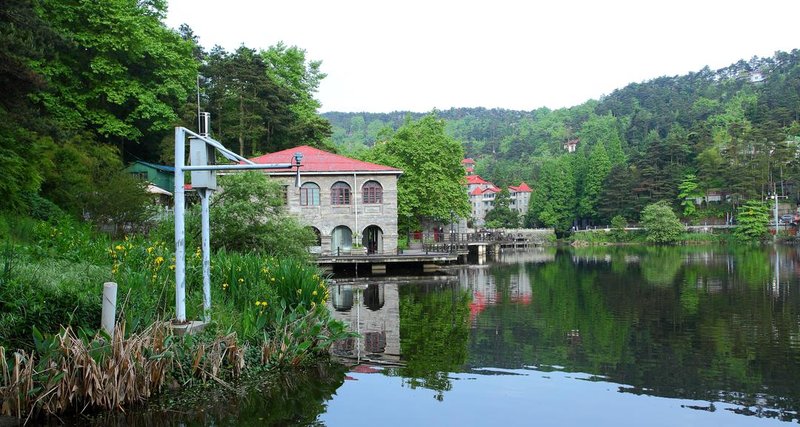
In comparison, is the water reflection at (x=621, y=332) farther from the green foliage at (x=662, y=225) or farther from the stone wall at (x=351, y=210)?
the green foliage at (x=662, y=225)

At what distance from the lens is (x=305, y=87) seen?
5544cm

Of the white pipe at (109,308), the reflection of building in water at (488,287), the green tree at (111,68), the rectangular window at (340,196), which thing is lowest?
the reflection of building in water at (488,287)

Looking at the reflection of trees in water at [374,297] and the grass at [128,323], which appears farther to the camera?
the reflection of trees in water at [374,297]

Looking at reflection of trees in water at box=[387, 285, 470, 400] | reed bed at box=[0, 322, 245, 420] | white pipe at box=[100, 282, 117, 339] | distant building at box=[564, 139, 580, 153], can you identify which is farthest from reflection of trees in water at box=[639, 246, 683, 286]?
distant building at box=[564, 139, 580, 153]

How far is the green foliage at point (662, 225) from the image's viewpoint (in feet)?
234

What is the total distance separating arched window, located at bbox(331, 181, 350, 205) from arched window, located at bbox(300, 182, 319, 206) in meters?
0.90

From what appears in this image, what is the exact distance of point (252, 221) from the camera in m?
22.7

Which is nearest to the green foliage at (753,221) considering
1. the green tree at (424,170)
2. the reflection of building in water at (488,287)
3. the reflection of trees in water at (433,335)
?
the green tree at (424,170)

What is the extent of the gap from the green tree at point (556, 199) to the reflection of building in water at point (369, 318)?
202 ft

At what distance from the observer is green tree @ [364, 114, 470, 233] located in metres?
47.4

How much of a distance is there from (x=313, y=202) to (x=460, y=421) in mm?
29039

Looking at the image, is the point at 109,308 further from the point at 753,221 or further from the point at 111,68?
the point at 753,221

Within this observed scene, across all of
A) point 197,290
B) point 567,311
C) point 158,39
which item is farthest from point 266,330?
point 158,39

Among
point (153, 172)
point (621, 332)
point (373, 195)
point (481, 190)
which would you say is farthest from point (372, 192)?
point (481, 190)
